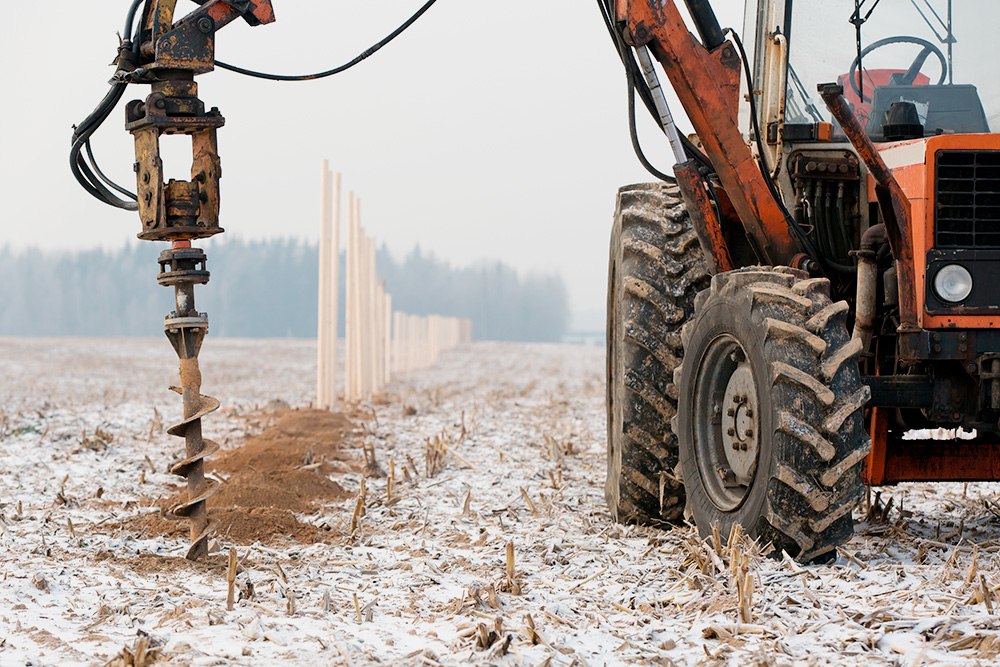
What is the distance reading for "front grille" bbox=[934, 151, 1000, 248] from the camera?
14.3 ft

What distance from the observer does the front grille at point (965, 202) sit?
14.3ft

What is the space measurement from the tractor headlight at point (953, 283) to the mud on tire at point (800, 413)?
54 centimetres

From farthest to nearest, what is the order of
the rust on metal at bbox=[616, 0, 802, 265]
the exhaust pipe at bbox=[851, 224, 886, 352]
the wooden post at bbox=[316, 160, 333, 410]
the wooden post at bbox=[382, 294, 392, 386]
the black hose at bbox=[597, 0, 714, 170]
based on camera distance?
the wooden post at bbox=[382, 294, 392, 386] → the wooden post at bbox=[316, 160, 333, 410] → the black hose at bbox=[597, 0, 714, 170] → the rust on metal at bbox=[616, 0, 802, 265] → the exhaust pipe at bbox=[851, 224, 886, 352]

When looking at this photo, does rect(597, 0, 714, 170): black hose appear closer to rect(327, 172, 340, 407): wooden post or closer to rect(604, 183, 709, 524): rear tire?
rect(604, 183, 709, 524): rear tire

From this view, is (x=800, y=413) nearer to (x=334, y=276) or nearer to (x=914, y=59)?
(x=914, y=59)

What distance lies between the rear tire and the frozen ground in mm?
231

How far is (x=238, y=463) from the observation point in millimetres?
7535

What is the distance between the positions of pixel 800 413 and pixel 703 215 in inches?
54.4

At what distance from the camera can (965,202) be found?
4383 millimetres

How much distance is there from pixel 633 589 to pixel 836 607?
806 millimetres

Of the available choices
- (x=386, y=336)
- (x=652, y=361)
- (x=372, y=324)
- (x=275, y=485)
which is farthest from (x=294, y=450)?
(x=386, y=336)

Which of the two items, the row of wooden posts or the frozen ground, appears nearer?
the frozen ground

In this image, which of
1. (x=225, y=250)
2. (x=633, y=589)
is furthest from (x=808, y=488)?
(x=225, y=250)

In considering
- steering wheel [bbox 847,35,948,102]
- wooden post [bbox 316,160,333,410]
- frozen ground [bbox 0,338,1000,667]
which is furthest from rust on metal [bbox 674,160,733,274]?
wooden post [bbox 316,160,333,410]
